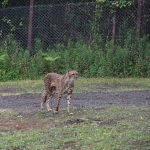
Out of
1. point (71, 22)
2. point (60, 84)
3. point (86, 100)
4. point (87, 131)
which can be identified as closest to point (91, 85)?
point (86, 100)

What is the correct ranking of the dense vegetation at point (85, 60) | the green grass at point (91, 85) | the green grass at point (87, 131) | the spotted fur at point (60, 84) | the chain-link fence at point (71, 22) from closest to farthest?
1. the green grass at point (87, 131)
2. the spotted fur at point (60, 84)
3. the green grass at point (91, 85)
4. the dense vegetation at point (85, 60)
5. the chain-link fence at point (71, 22)

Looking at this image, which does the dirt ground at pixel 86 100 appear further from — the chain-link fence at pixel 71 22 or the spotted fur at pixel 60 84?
the chain-link fence at pixel 71 22

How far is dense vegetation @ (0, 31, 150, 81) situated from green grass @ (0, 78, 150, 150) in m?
6.30

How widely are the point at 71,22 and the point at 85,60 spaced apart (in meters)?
1.85

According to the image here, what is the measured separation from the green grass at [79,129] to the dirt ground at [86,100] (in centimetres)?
72

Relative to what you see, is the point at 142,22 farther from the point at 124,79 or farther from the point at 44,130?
the point at 44,130

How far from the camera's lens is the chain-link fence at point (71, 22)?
18984 mm

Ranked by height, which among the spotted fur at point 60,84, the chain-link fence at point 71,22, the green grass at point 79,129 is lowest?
the green grass at point 79,129

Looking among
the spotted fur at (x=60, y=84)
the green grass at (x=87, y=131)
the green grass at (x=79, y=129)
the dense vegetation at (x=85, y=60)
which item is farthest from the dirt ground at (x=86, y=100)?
the dense vegetation at (x=85, y=60)

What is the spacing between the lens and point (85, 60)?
60.8 feet

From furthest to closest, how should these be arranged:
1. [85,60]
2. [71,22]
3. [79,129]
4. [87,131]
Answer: [71,22] < [85,60] < [79,129] < [87,131]

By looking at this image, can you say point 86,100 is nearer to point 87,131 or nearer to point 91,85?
point 91,85

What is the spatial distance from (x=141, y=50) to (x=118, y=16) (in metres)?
1.57

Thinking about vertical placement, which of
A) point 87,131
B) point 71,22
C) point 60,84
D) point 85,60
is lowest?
point 87,131
